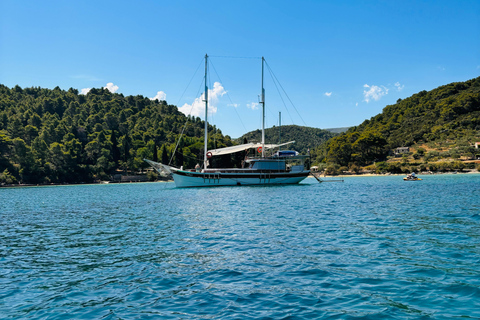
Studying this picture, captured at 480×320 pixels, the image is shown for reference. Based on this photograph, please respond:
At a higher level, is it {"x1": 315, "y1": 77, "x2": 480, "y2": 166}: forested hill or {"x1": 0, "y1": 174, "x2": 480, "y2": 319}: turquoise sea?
{"x1": 315, "y1": 77, "x2": 480, "y2": 166}: forested hill

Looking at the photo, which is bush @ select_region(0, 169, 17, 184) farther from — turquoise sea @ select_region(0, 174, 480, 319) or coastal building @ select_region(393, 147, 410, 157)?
coastal building @ select_region(393, 147, 410, 157)

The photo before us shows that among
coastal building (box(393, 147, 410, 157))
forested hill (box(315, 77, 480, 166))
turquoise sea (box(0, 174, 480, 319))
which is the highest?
forested hill (box(315, 77, 480, 166))

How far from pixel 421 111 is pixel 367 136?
60.0 m

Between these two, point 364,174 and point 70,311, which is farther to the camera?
point 364,174

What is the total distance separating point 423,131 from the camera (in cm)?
15512

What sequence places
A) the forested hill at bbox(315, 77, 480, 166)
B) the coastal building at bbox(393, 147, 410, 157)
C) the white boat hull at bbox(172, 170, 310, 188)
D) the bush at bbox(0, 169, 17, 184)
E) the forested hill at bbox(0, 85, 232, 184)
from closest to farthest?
the white boat hull at bbox(172, 170, 310, 188)
the bush at bbox(0, 169, 17, 184)
the forested hill at bbox(0, 85, 232, 184)
the forested hill at bbox(315, 77, 480, 166)
the coastal building at bbox(393, 147, 410, 157)

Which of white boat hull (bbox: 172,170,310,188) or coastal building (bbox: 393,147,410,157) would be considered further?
coastal building (bbox: 393,147,410,157)

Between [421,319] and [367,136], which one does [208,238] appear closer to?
[421,319]

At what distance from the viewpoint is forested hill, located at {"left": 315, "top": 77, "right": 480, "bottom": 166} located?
14138 cm

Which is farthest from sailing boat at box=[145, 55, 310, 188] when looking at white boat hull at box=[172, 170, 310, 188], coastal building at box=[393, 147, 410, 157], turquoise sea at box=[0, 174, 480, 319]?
coastal building at box=[393, 147, 410, 157]

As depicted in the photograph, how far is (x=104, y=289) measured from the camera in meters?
9.02

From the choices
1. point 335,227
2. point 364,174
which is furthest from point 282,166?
point 364,174

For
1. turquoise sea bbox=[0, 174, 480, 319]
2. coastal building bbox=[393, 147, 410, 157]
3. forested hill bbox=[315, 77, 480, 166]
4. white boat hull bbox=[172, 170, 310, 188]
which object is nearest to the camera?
turquoise sea bbox=[0, 174, 480, 319]

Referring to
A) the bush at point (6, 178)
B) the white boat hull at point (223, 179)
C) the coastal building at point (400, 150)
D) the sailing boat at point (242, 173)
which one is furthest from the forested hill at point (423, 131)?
the bush at point (6, 178)
